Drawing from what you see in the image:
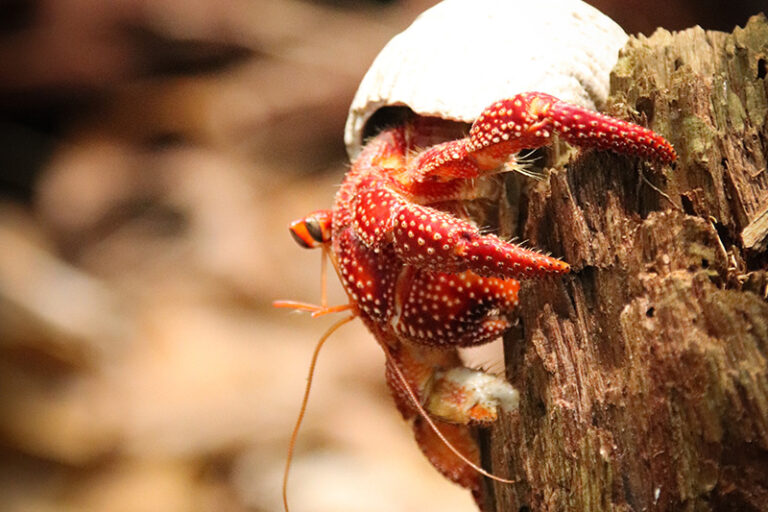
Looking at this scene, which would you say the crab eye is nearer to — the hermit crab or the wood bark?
the hermit crab

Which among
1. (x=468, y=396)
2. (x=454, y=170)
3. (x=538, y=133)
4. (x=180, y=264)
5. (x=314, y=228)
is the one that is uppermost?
(x=538, y=133)

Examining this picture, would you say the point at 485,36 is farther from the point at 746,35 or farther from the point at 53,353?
the point at 53,353

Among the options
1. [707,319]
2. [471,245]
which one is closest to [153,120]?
[471,245]

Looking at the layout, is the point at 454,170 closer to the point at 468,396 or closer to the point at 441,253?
the point at 441,253

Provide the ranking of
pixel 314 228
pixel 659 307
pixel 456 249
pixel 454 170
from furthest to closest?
pixel 314 228, pixel 454 170, pixel 456 249, pixel 659 307

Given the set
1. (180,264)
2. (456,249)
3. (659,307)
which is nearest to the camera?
(659,307)

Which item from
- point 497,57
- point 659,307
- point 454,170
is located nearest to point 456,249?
point 454,170
